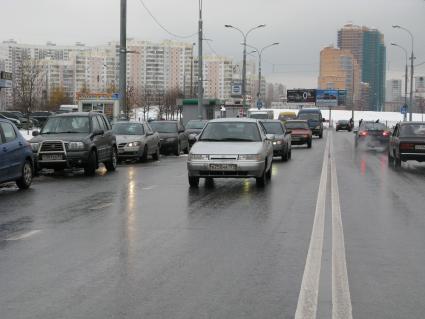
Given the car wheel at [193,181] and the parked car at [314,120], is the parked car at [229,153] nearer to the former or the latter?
the car wheel at [193,181]

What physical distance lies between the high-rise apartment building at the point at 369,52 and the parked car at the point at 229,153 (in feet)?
498

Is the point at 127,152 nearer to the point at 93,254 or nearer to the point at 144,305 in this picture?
the point at 93,254

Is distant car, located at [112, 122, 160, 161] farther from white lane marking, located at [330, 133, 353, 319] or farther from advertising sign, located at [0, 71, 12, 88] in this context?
white lane marking, located at [330, 133, 353, 319]

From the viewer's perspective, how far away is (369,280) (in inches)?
232

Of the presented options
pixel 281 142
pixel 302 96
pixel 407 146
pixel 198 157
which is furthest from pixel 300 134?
pixel 302 96

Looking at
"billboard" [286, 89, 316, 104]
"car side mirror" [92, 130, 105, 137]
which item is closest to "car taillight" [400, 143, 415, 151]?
"car side mirror" [92, 130, 105, 137]

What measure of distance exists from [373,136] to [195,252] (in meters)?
29.4

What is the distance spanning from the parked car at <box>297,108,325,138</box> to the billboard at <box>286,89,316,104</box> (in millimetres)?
50094

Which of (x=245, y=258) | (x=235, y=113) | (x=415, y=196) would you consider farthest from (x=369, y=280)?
(x=235, y=113)

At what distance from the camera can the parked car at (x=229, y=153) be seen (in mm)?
13977

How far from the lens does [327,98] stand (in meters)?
108

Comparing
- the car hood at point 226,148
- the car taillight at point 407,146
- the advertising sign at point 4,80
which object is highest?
the advertising sign at point 4,80

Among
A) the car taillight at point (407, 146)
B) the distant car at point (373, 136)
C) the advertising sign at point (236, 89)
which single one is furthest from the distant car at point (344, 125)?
the car taillight at point (407, 146)

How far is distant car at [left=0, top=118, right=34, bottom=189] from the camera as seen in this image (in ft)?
44.3
